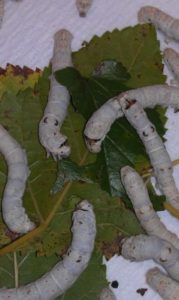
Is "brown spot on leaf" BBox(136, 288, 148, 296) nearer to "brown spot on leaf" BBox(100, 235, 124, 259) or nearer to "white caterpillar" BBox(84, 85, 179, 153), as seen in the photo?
"brown spot on leaf" BBox(100, 235, 124, 259)

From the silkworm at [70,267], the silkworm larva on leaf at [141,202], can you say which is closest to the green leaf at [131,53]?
the silkworm larva on leaf at [141,202]

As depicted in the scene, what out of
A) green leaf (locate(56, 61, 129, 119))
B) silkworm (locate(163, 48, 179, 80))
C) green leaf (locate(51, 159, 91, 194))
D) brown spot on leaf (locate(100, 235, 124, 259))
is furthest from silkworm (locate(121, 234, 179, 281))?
silkworm (locate(163, 48, 179, 80))

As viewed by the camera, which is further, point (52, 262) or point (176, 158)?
point (176, 158)

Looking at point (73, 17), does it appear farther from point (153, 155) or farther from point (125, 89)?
point (153, 155)

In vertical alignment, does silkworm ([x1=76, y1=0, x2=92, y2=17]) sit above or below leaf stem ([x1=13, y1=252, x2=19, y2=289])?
above

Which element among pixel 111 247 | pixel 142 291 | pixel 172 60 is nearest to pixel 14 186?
pixel 111 247

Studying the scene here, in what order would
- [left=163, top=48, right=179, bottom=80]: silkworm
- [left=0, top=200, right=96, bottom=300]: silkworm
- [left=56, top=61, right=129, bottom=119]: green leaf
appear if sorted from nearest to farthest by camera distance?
[left=0, top=200, right=96, bottom=300]: silkworm
[left=56, top=61, right=129, bottom=119]: green leaf
[left=163, top=48, right=179, bottom=80]: silkworm

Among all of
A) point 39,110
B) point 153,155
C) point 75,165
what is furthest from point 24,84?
point 153,155
